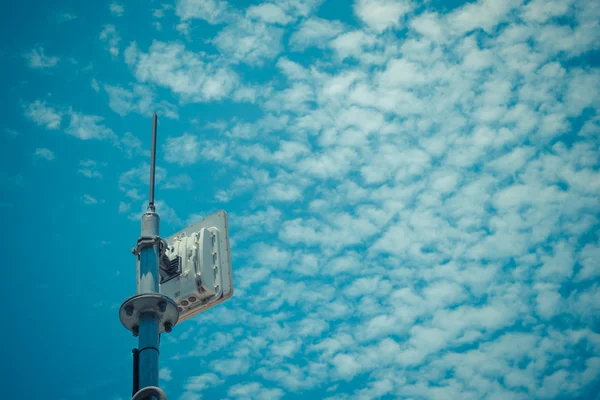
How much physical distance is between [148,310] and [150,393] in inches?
65.4

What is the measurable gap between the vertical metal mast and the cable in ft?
1.59

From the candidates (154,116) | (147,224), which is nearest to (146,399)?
(147,224)

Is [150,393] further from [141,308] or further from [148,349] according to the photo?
[141,308]

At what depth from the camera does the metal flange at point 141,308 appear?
10.1m

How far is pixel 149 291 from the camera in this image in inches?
407

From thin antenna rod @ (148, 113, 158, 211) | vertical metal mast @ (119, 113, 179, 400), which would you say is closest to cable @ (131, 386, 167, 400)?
vertical metal mast @ (119, 113, 179, 400)

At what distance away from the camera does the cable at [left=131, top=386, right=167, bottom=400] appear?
8711 millimetres

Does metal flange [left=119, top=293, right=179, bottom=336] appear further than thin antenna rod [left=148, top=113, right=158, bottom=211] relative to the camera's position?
No

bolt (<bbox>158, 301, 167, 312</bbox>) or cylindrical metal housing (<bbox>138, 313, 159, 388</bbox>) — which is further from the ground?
bolt (<bbox>158, 301, 167, 312</bbox>)

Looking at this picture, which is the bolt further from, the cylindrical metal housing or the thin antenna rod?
the thin antenna rod

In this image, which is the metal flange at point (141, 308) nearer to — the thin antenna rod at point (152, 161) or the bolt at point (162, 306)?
the bolt at point (162, 306)

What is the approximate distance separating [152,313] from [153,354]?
2.40 ft

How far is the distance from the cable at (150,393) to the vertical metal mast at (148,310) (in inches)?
19.1

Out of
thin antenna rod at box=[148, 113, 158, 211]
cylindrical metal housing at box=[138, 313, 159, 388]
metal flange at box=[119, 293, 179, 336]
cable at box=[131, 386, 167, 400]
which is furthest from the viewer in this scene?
thin antenna rod at box=[148, 113, 158, 211]
